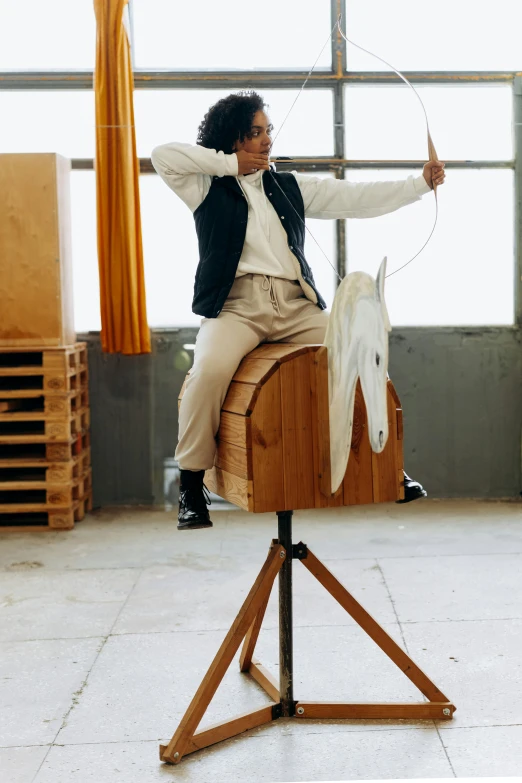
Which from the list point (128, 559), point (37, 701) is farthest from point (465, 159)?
point (37, 701)

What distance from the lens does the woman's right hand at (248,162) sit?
2.54 metres

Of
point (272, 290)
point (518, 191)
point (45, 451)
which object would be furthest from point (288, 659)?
point (518, 191)

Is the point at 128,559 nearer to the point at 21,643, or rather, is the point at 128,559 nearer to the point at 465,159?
the point at 21,643

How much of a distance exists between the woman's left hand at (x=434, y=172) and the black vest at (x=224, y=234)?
0.43m

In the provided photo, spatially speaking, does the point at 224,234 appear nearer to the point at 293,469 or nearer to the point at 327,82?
the point at 293,469

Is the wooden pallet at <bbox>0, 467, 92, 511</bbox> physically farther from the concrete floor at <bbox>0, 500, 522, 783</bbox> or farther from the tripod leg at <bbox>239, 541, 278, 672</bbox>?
the tripod leg at <bbox>239, 541, 278, 672</bbox>

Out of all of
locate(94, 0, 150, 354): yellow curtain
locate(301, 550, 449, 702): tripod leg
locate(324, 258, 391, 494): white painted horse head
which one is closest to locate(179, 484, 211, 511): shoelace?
locate(301, 550, 449, 702): tripod leg

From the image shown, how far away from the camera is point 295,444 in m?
2.14

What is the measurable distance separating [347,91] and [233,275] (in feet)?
9.91

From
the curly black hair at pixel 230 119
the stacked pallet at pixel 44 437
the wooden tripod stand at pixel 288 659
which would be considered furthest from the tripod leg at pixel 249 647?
the stacked pallet at pixel 44 437

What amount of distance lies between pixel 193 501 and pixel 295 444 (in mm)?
441

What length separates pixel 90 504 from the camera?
5055mm

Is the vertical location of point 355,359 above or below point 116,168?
below

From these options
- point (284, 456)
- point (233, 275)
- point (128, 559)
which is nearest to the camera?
point (284, 456)
